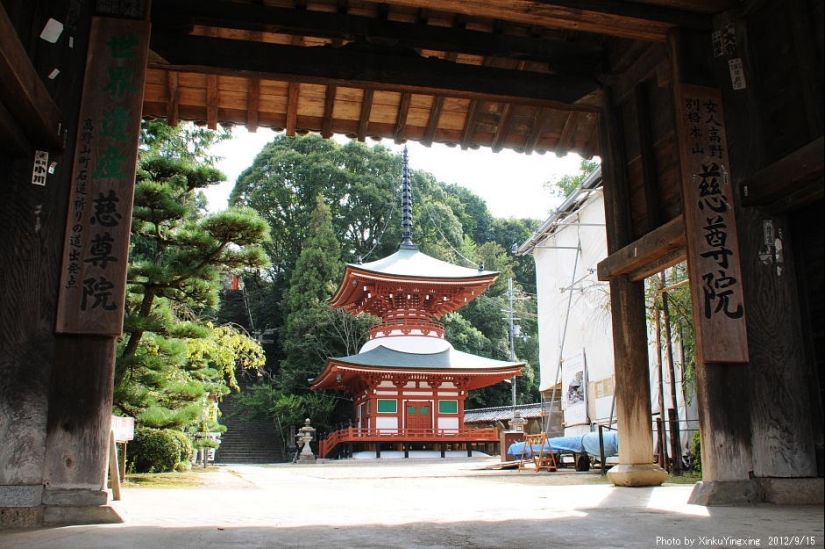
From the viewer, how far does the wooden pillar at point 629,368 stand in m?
5.70

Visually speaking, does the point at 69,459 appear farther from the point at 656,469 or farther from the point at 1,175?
the point at 656,469

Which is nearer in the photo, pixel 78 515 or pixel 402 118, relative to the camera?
pixel 78 515

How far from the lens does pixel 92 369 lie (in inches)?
147

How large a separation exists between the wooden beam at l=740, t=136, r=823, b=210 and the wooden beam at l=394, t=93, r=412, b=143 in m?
3.06

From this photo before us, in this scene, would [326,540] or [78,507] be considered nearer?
[326,540]

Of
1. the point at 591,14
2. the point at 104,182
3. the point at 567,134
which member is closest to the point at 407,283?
the point at 567,134

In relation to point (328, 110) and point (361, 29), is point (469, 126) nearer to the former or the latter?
point (328, 110)

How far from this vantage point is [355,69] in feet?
18.1

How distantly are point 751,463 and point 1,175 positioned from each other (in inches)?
189

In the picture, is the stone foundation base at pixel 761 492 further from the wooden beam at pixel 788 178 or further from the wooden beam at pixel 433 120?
the wooden beam at pixel 433 120

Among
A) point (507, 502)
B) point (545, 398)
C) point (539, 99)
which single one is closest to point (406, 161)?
point (545, 398)

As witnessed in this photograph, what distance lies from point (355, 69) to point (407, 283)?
737 inches

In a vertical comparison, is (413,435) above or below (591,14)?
below

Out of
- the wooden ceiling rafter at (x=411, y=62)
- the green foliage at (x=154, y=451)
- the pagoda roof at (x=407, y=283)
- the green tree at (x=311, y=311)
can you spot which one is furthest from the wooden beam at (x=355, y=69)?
the green tree at (x=311, y=311)
